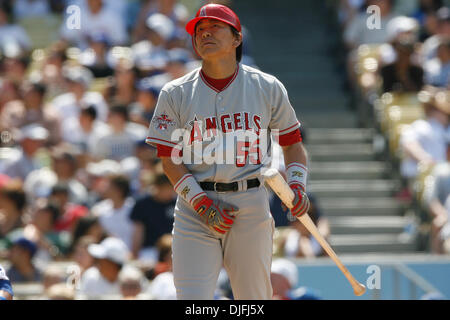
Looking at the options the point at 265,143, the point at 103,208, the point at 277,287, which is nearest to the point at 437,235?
the point at 277,287

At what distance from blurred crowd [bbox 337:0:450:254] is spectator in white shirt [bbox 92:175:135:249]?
2957mm

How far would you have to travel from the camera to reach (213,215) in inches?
169

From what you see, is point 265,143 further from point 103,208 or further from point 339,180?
point 339,180

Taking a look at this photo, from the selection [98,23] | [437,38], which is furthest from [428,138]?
[98,23]

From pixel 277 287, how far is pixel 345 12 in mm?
6915

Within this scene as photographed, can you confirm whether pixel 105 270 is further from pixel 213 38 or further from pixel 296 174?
pixel 213 38

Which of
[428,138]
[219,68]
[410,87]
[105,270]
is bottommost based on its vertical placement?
[105,270]

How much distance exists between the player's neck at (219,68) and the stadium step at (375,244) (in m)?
5.27

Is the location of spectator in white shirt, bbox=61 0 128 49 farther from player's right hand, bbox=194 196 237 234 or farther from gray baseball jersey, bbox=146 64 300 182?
player's right hand, bbox=194 196 237 234

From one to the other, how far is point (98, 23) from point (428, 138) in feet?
15.7

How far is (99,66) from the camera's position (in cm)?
1155

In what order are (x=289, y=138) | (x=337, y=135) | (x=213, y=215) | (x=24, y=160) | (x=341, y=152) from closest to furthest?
(x=213, y=215)
(x=289, y=138)
(x=24, y=160)
(x=341, y=152)
(x=337, y=135)

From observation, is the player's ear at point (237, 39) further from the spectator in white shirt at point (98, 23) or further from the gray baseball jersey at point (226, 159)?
the spectator in white shirt at point (98, 23)

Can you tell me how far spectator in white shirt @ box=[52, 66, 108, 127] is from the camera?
1057cm
